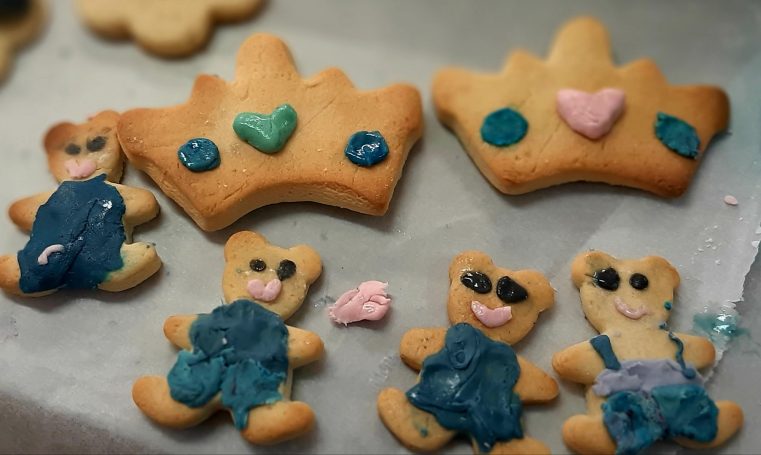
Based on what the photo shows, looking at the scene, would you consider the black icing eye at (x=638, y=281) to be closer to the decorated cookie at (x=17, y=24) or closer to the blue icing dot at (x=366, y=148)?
the blue icing dot at (x=366, y=148)

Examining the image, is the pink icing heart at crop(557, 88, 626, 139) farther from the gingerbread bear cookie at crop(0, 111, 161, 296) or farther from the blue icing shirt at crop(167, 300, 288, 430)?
the gingerbread bear cookie at crop(0, 111, 161, 296)

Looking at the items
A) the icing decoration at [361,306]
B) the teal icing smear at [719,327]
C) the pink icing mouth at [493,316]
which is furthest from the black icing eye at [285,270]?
the teal icing smear at [719,327]

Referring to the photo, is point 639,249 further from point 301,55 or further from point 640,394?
point 301,55

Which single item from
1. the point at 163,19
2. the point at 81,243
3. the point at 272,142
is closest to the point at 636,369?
the point at 272,142

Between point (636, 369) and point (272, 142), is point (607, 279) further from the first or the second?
point (272, 142)

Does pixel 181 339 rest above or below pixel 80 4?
below

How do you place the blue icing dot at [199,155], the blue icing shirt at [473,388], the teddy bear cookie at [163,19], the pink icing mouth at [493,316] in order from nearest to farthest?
the blue icing shirt at [473,388] < the pink icing mouth at [493,316] < the blue icing dot at [199,155] < the teddy bear cookie at [163,19]

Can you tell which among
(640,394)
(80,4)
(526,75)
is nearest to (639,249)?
(640,394)
